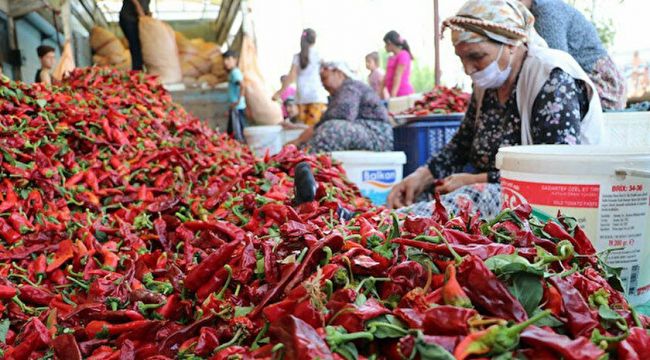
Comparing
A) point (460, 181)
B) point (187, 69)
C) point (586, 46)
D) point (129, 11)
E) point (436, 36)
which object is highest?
point (129, 11)

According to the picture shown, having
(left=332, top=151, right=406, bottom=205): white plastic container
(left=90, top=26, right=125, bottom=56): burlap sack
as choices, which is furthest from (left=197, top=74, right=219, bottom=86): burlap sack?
(left=332, top=151, right=406, bottom=205): white plastic container

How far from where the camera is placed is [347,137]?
17.6ft

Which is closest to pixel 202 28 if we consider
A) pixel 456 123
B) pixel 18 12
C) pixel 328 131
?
pixel 18 12

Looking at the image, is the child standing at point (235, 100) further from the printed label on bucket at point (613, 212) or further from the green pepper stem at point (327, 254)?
the green pepper stem at point (327, 254)

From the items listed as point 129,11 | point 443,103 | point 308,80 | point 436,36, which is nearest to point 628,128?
point 443,103

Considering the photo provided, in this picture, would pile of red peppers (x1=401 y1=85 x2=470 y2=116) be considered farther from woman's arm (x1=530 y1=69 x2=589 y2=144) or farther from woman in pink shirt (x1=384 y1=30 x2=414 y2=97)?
woman's arm (x1=530 y1=69 x2=589 y2=144)

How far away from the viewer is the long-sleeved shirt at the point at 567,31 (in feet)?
12.4

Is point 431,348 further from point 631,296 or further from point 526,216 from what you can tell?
point 631,296

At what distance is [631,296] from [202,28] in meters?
11.1

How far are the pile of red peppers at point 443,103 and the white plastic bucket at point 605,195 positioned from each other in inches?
175

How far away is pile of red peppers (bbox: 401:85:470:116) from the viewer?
605 cm

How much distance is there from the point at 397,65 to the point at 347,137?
13.2ft

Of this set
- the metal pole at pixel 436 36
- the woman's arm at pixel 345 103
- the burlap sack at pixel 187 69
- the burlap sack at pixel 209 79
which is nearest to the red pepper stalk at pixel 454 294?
the woman's arm at pixel 345 103

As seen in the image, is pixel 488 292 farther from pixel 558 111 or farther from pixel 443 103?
pixel 443 103
